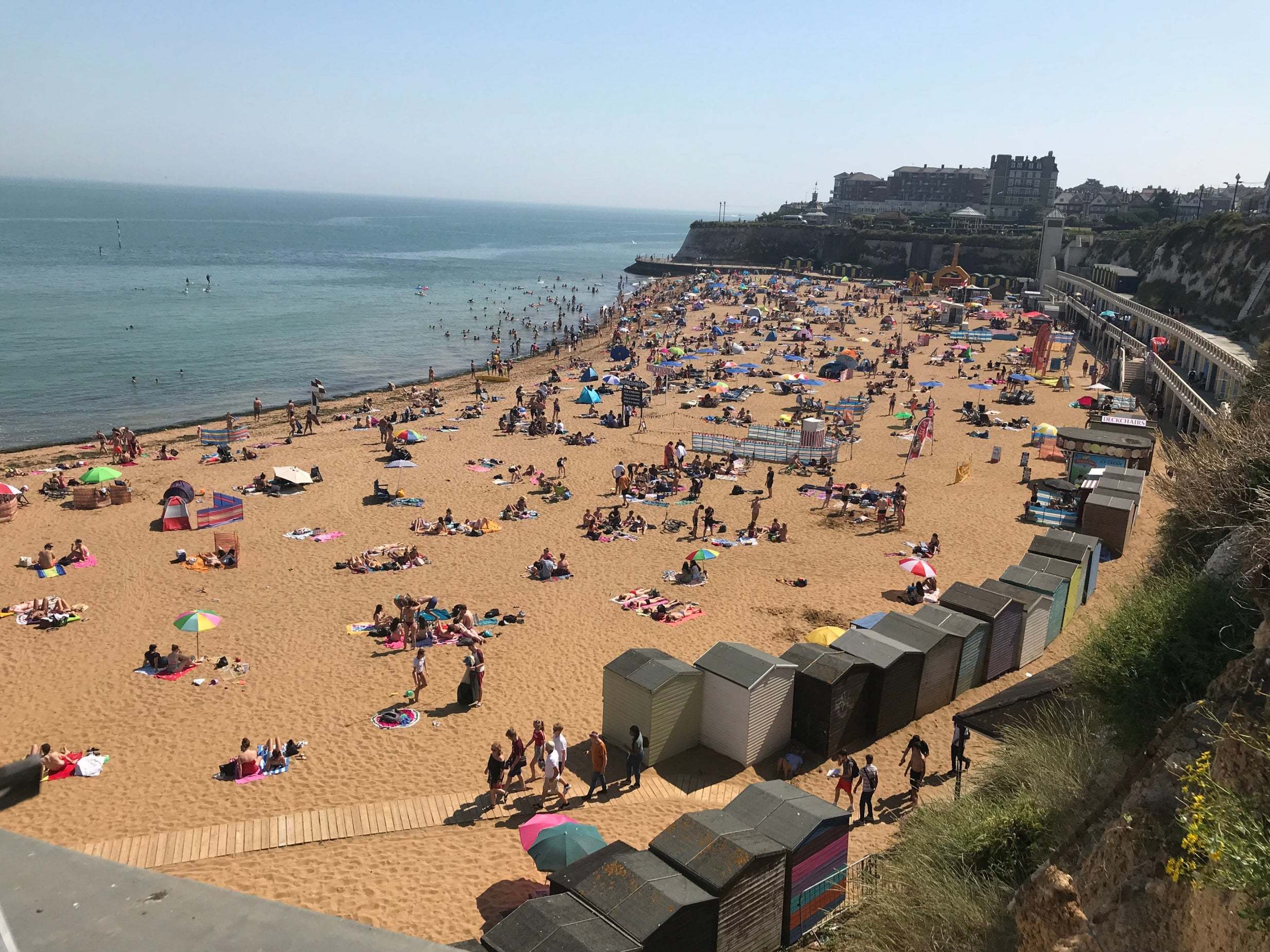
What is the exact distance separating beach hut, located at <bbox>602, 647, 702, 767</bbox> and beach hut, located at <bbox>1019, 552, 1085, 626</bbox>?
641cm

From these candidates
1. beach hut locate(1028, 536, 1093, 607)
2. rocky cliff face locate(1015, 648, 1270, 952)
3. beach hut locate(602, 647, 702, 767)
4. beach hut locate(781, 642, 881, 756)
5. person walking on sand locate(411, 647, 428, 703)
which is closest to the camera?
rocky cliff face locate(1015, 648, 1270, 952)

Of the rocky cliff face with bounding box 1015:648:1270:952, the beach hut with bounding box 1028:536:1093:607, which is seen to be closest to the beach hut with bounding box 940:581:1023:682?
the beach hut with bounding box 1028:536:1093:607

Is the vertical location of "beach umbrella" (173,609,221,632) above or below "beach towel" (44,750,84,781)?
above

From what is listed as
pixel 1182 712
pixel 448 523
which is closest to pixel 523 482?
pixel 448 523

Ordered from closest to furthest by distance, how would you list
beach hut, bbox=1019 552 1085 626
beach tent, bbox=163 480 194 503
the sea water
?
beach hut, bbox=1019 552 1085 626
beach tent, bbox=163 480 194 503
the sea water

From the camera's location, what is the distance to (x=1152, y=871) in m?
4.73

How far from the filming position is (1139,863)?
484 centimetres

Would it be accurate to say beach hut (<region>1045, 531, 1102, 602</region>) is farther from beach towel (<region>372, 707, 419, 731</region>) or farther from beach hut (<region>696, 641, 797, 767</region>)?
beach towel (<region>372, 707, 419, 731</region>)

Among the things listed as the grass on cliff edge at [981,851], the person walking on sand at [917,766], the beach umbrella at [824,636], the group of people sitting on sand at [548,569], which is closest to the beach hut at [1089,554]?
the beach umbrella at [824,636]

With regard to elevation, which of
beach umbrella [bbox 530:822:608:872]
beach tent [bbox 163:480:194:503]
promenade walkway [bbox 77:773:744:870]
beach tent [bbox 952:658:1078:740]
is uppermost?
beach tent [bbox 952:658:1078:740]

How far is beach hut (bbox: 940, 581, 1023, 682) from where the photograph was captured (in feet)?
40.3

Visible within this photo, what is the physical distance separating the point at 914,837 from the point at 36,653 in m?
12.7

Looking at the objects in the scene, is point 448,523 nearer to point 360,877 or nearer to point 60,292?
point 360,877

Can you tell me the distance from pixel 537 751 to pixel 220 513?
12.4 m
